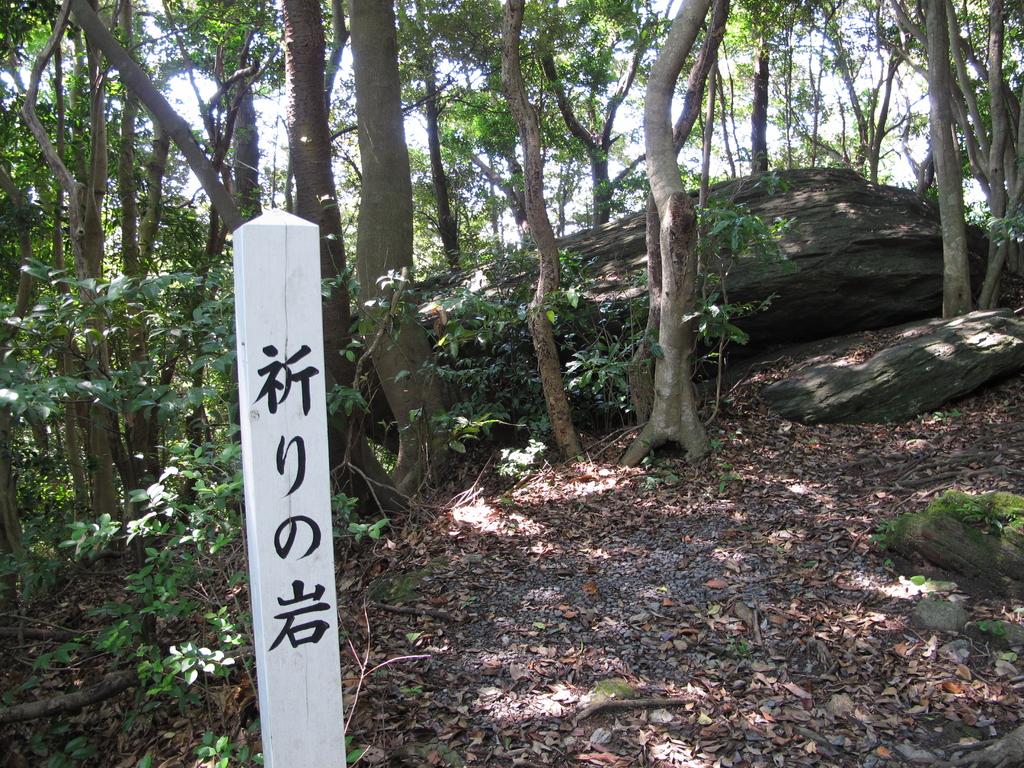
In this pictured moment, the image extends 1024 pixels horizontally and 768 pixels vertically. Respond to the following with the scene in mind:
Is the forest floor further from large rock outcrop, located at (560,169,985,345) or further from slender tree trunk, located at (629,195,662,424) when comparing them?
large rock outcrop, located at (560,169,985,345)

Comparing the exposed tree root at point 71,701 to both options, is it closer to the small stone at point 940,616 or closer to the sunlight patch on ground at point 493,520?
the sunlight patch on ground at point 493,520

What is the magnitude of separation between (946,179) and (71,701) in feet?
29.1

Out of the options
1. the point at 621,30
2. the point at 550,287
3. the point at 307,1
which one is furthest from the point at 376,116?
the point at 621,30

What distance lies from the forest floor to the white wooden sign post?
3.55ft

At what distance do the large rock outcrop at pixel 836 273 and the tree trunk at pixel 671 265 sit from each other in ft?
4.54

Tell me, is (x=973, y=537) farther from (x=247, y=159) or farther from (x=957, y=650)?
(x=247, y=159)

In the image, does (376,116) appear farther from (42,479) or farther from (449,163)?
(449,163)

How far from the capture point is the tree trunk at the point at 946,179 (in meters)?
7.66

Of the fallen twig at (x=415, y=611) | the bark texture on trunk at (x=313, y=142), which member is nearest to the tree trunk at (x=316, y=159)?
the bark texture on trunk at (x=313, y=142)

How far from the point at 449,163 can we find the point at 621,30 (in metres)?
5.95

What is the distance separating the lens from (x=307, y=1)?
19.4 feet

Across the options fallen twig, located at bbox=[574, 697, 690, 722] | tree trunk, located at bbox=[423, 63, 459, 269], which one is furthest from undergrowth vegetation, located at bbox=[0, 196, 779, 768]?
tree trunk, located at bbox=[423, 63, 459, 269]

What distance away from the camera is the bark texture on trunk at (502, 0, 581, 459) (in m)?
6.27

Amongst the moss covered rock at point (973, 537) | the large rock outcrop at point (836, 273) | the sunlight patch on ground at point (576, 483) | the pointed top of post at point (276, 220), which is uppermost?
the large rock outcrop at point (836, 273)
